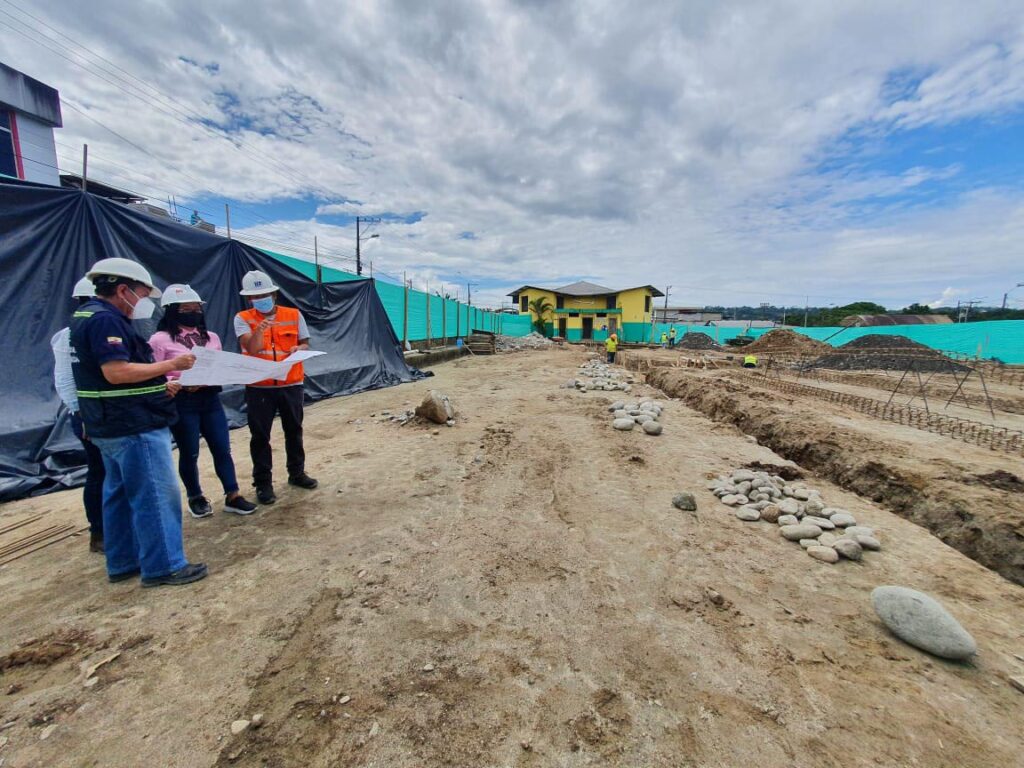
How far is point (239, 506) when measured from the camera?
3160 millimetres

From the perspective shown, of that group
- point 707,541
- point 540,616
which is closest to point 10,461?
point 540,616

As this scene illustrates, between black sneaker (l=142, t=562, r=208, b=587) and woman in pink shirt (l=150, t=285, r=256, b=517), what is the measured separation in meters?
0.81

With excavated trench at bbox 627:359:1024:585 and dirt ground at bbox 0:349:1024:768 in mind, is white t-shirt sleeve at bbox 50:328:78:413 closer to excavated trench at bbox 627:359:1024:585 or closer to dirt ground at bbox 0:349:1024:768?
dirt ground at bbox 0:349:1024:768

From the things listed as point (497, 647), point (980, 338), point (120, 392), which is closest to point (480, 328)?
point (980, 338)

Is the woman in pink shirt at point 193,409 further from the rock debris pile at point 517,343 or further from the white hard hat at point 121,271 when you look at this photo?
the rock debris pile at point 517,343

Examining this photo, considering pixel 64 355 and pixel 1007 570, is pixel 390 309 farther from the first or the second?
pixel 1007 570

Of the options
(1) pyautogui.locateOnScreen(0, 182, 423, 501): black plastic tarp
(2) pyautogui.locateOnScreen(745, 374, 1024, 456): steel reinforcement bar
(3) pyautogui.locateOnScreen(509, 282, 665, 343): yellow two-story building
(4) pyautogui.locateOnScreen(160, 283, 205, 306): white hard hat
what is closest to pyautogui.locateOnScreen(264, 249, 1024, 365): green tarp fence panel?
(1) pyautogui.locateOnScreen(0, 182, 423, 501): black plastic tarp

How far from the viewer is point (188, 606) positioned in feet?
7.05

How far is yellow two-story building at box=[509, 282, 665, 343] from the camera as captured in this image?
1465 inches

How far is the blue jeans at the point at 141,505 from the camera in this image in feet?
7.22

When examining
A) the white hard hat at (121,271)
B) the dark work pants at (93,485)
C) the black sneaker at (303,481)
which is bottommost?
the black sneaker at (303,481)

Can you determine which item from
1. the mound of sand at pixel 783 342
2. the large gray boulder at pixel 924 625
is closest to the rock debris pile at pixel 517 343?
the mound of sand at pixel 783 342

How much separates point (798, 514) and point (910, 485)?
1.67 m

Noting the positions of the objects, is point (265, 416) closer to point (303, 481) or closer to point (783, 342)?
point (303, 481)
